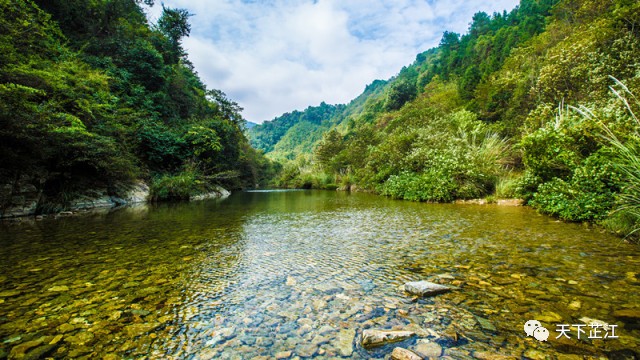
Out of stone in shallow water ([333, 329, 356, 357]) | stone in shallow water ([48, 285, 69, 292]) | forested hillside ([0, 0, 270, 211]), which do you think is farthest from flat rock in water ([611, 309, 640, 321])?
forested hillside ([0, 0, 270, 211])

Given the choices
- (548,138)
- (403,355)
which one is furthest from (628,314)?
(548,138)

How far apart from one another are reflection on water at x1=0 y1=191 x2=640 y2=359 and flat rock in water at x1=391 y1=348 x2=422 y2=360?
0.08 meters

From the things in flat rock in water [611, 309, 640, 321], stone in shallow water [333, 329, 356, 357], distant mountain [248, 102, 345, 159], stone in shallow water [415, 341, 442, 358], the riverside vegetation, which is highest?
distant mountain [248, 102, 345, 159]

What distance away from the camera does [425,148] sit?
16.9 meters

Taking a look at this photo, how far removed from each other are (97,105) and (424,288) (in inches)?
567

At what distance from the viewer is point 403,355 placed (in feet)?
5.69

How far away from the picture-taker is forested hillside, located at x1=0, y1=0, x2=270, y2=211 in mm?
8039

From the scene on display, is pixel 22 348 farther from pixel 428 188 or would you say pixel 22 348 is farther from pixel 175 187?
pixel 175 187

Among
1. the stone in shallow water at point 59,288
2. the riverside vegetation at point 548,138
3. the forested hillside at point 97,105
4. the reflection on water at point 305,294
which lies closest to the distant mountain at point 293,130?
the riverside vegetation at point 548,138

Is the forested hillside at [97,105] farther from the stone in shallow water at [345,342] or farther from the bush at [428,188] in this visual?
the bush at [428,188]

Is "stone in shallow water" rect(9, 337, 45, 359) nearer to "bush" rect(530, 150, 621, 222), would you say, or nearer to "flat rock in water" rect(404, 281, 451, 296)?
"flat rock in water" rect(404, 281, 451, 296)

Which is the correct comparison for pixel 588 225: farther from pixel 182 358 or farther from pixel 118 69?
pixel 118 69

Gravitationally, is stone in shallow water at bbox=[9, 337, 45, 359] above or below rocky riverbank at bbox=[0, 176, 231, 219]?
below

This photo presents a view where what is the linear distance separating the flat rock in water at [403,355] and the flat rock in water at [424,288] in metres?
1.05
